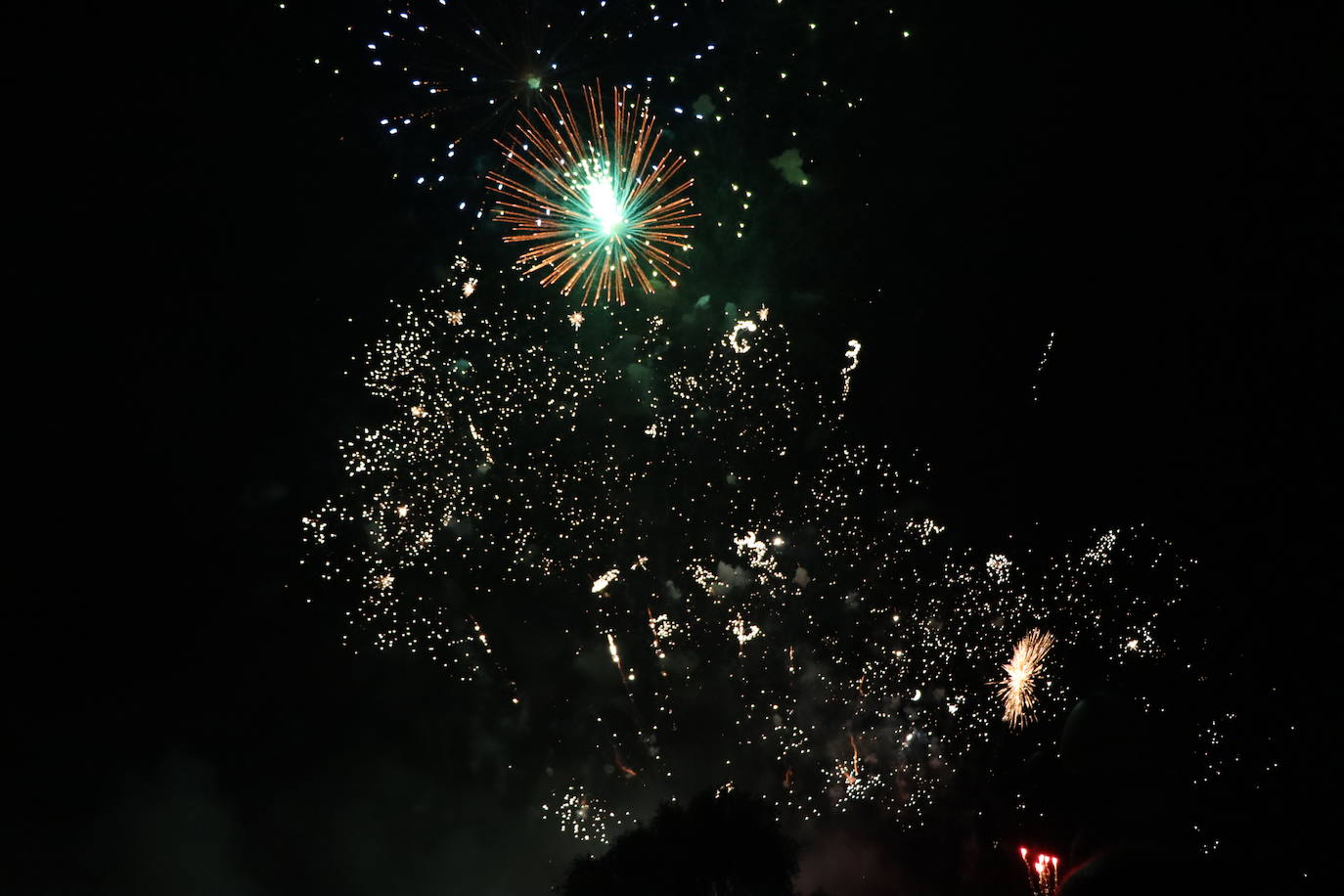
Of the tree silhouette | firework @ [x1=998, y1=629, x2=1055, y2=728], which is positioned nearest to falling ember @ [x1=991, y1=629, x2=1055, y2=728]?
firework @ [x1=998, y1=629, x2=1055, y2=728]

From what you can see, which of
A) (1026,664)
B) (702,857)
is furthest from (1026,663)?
(702,857)

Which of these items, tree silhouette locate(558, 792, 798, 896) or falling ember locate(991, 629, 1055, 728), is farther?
tree silhouette locate(558, 792, 798, 896)

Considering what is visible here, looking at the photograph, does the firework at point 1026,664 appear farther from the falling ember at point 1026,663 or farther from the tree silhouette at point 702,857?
the tree silhouette at point 702,857

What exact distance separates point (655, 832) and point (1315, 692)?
1609 centimetres

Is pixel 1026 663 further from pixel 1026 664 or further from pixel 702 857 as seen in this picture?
pixel 702 857

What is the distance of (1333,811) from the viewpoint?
423 inches

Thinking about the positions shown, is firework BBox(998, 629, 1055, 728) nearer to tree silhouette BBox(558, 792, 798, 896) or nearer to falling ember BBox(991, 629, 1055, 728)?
falling ember BBox(991, 629, 1055, 728)

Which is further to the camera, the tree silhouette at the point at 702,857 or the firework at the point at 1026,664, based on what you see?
the tree silhouette at the point at 702,857

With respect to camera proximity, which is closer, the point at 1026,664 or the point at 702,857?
the point at 1026,664

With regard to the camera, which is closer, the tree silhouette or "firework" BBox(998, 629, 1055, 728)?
"firework" BBox(998, 629, 1055, 728)

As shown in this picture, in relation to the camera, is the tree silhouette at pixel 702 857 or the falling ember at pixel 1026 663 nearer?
the falling ember at pixel 1026 663

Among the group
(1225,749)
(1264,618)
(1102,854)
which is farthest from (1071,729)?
(1225,749)

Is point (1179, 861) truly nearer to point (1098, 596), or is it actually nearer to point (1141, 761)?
point (1141, 761)

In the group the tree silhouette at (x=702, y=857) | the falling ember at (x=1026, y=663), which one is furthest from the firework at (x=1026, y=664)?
the tree silhouette at (x=702, y=857)
